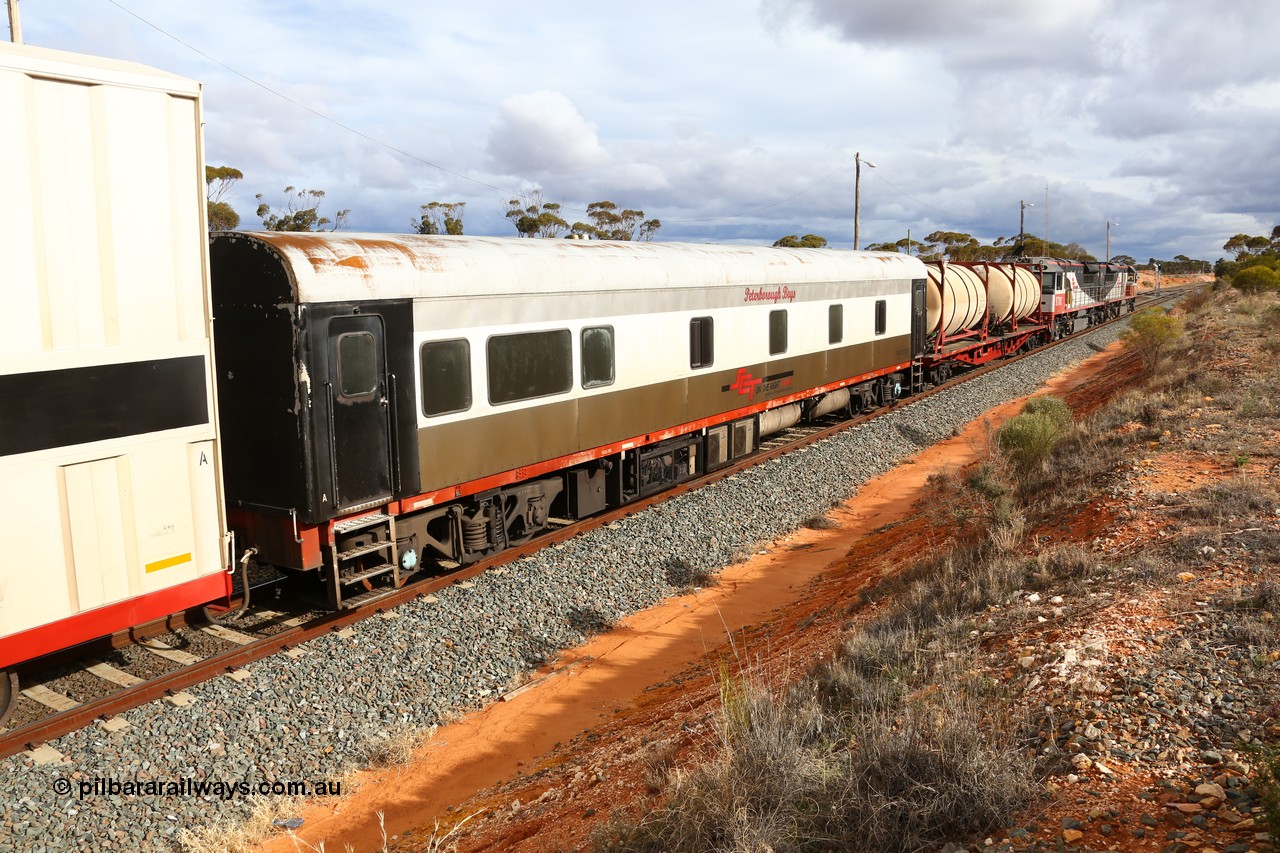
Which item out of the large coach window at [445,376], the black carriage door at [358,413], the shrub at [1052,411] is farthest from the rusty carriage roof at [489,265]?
the shrub at [1052,411]

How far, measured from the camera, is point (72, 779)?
583 centimetres

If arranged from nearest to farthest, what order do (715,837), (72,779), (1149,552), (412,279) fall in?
(715,837) < (72,779) < (1149,552) < (412,279)

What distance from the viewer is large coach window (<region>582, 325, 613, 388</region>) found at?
35.6 feet

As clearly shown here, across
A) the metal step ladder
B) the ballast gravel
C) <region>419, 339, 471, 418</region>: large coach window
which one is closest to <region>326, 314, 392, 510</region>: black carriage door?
the metal step ladder

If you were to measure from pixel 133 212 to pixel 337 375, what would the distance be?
2.17m

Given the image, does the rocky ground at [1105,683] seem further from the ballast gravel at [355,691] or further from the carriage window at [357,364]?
the carriage window at [357,364]

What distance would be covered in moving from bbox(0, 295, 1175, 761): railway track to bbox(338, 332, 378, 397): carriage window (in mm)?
2071

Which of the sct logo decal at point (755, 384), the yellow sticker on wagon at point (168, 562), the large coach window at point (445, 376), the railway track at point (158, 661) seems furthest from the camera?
the sct logo decal at point (755, 384)

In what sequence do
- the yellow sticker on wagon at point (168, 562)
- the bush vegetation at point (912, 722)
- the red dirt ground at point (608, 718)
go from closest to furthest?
1. the bush vegetation at point (912, 722)
2. the red dirt ground at point (608, 718)
3. the yellow sticker on wagon at point (168, 562)

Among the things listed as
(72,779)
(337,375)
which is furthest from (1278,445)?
(72,779)

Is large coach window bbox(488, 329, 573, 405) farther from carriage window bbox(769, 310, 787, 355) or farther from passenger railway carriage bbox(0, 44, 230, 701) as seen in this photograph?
carriage window bbox(769, 310, 787, 355)

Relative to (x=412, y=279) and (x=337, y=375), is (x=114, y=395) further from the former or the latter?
(x=412, y=279)

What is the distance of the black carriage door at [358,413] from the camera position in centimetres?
795

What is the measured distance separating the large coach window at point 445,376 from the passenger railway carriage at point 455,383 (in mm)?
16
